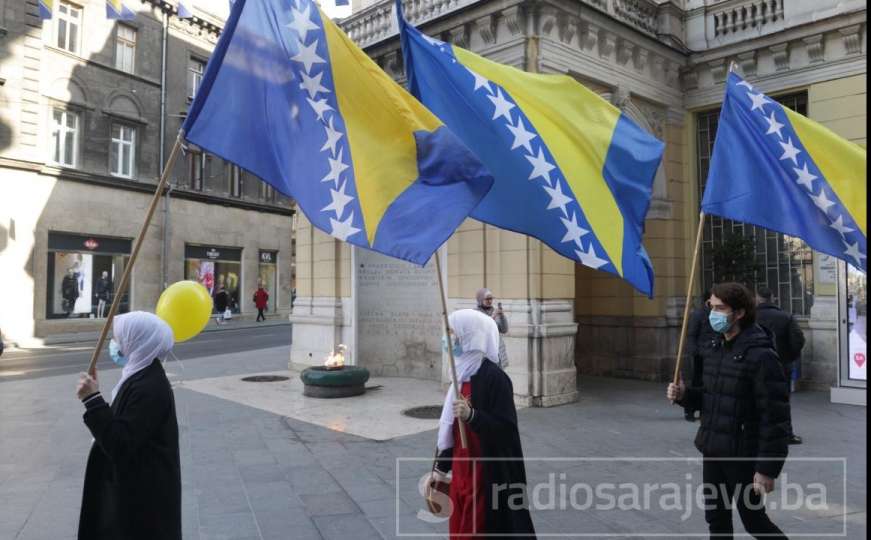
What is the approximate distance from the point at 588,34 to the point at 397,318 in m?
6.38

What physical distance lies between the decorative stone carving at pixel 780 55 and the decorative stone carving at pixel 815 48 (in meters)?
0.35

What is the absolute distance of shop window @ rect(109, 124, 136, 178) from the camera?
27.1m

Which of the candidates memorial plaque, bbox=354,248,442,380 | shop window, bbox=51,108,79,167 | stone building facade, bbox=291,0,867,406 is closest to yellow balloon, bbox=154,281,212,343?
stone building facade, bbox=291,0,867,406

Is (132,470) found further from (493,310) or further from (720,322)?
A: (493,310)

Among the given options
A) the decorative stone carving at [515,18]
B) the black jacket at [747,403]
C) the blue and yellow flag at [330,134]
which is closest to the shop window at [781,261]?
the decorative stone carving at [515,18]

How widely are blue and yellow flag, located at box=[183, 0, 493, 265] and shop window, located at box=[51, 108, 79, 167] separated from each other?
24638 millimetres

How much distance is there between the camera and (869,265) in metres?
2.50


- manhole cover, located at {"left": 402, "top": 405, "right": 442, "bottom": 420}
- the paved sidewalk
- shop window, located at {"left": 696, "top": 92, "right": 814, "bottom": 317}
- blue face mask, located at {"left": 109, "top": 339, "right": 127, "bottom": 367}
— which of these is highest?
shop window, located at {"left": 696, "top": 92, "right": 814, "bottom": 317}

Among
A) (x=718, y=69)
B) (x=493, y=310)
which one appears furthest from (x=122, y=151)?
(x=718, y=69)

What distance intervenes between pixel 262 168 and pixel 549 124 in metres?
2.61

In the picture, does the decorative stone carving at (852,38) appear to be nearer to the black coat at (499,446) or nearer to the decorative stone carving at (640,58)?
the decorative stone carving at (640,58)

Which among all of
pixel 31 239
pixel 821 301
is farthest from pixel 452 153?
pixel 31 239

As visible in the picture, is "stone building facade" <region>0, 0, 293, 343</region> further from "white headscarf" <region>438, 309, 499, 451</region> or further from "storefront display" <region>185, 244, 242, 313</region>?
"white headscarf" <region>438, 309, 499, 451</region>

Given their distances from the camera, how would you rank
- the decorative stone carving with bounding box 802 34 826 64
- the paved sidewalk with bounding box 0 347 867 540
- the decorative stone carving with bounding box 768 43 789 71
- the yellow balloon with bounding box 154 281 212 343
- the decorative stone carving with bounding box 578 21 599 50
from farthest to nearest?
the decorative stone carving with bounding box 768 43 789 71 → the decorative stone carving with bounding box 802 34 826 64 → the decorative stone carving with bounding box 578 21 599 50 → the paved sidewalk with bounding box 0 347 867 540 → the yellow balloon with bounding box 154 281 212 343
